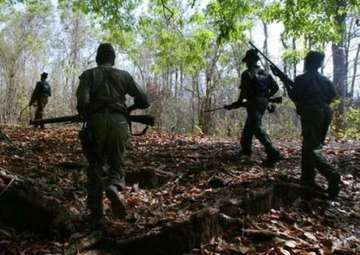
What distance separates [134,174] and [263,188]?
7.14ft

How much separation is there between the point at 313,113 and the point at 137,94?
2693 millimetres

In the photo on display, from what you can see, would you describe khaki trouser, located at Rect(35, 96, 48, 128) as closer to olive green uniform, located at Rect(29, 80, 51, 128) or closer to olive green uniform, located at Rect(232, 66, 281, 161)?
olive green uniform, located at Rect(29, 80, 51, 128)

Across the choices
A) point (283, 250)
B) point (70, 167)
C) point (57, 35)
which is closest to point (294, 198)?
point (283, 250)

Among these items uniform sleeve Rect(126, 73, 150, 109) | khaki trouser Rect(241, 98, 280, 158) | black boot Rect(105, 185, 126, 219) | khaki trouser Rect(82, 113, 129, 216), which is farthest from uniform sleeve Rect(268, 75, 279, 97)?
black boot Rect(105, 185, 126, 219)

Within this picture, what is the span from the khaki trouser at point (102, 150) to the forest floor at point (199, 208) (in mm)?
333

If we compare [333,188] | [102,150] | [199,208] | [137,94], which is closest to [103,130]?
[102,150]

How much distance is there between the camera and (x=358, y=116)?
1827 cm

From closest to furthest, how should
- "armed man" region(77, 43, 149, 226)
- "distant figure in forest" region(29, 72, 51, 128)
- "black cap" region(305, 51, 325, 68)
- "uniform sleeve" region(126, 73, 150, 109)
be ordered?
"armed man" region(77, 43, 149, 226), "uniform sleeve" region(126, 73, 150, 109), "black cap" region(305, 51, 325, 68), "distant figure in forest" region(29, 72, 51, 128)

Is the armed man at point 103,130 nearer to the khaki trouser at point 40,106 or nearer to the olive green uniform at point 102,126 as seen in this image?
the olive green uniform at point 102,126

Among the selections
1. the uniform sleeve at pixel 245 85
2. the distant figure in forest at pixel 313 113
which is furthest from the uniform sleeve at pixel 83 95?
the uniform sleeve at pixel 245 85

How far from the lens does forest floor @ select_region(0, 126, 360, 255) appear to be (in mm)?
4512

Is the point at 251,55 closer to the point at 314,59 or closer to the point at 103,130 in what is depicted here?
the point at 314,59

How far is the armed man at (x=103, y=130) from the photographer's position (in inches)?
195

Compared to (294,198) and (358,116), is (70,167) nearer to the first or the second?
(294,198)
